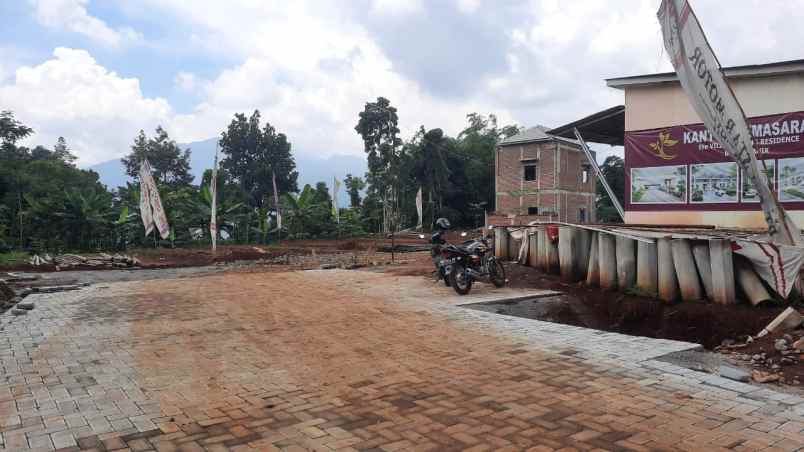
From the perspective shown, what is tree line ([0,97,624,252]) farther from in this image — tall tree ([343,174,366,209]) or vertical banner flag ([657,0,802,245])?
vertical banner flag ([657,0,802,245])

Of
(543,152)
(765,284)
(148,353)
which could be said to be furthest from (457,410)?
(543,152)

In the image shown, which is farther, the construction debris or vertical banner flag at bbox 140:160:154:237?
vertical banner flag at bbox 140:160:154:237

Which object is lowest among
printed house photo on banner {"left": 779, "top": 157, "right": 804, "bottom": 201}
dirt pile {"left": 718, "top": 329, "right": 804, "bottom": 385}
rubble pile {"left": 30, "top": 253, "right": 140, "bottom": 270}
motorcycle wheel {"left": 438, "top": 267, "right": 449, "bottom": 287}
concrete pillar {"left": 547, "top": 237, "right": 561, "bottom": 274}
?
dirt pile {"left": 718, "top": 329, "right": 804, "bottom": 385}

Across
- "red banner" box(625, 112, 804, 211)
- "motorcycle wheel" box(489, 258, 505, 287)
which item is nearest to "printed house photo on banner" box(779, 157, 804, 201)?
"red banner" box(625, 112, 804, 211)

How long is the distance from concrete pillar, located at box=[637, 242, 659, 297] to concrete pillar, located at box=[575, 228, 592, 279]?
1.52 m

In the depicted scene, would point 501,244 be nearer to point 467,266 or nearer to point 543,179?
point 467,266

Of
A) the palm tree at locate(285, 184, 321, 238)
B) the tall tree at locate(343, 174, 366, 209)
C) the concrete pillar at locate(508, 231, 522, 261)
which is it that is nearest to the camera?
the concrete pillar at locate(508, 231, 522, 261)

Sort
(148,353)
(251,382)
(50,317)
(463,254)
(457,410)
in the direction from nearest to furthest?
1. (457,410)
2. (251,382)
3. (148,353)
4. (50,317)
5. (463,254)

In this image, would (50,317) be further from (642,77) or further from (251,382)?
(642,77)

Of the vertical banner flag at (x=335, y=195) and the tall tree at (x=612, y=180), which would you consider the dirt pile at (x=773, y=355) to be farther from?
the tall tree at (x=612, y=180)

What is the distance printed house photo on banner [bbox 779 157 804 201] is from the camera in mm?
10086

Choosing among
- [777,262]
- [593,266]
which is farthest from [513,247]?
[777,262]

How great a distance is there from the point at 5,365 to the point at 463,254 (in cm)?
652

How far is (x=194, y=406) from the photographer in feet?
12.6
